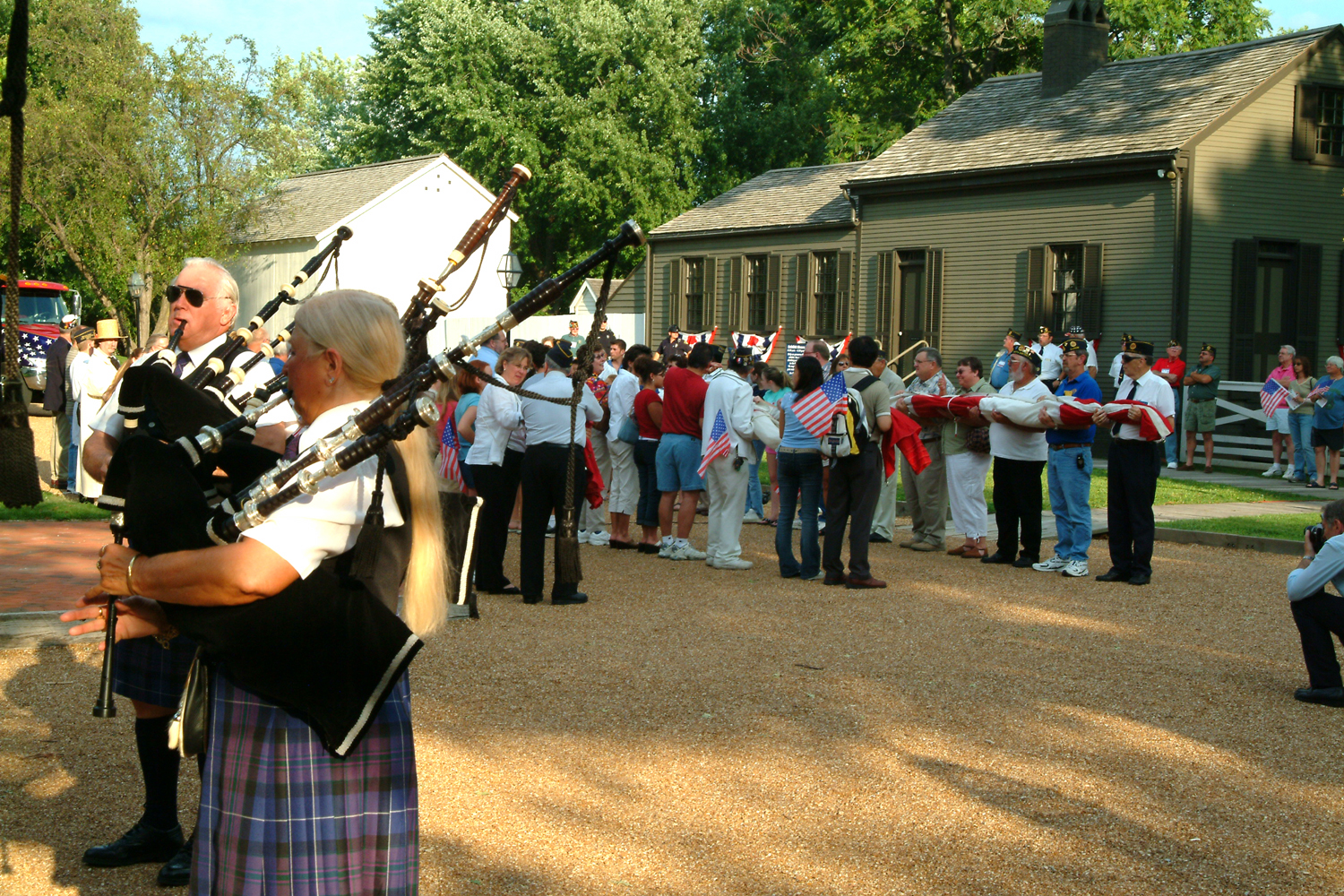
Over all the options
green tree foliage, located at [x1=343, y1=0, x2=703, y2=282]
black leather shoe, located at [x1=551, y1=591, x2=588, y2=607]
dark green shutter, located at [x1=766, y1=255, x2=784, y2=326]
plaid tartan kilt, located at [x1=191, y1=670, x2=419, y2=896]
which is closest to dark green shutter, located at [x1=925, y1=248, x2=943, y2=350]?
dark green shutter, located at [x1=766, y1=255, x2=784, y2=326]

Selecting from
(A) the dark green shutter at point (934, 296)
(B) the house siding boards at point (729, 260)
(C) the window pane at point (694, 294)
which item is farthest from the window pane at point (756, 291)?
(A) the dark green shutter at point (934, 296)

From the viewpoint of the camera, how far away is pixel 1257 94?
24.7 metres

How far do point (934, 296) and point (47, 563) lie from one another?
2177 centimetres

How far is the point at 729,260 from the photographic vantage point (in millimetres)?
35375

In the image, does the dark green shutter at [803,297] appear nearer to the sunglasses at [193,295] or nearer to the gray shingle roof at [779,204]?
the gray shingle roof at [779,204]

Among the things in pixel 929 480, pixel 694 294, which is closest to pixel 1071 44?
pixel 694 294

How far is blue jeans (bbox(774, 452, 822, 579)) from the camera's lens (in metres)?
10.8

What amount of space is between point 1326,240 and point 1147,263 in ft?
13.7

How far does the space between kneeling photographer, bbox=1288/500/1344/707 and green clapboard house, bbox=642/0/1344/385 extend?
18156 mm

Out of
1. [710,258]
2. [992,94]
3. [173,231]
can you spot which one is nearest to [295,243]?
[173,231]

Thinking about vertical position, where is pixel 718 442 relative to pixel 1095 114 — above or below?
below

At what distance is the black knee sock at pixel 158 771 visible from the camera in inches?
169

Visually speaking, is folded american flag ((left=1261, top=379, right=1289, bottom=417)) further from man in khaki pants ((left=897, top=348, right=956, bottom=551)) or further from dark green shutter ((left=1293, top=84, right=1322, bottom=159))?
man in khaki pants ((left=897, top=348, right=956, bottom=551))

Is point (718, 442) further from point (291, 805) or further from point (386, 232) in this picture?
point (386, 232)
